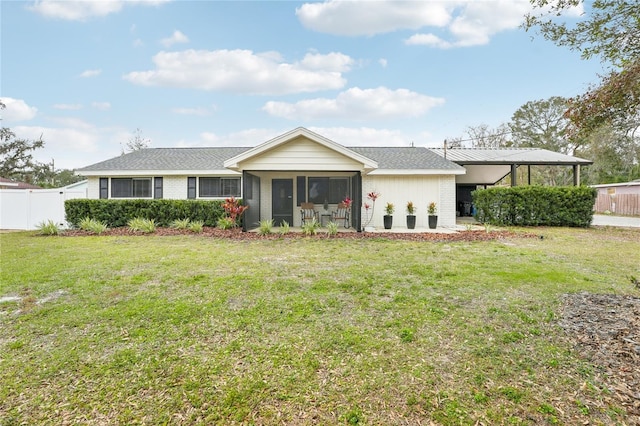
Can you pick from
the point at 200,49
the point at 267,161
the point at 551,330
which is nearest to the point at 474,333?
the point at 551,330

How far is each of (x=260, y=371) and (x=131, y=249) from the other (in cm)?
697

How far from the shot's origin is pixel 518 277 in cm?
543

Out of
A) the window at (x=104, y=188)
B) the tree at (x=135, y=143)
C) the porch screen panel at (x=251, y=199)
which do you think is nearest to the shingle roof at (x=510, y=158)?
the porch screen panel at (x=251, y=199)

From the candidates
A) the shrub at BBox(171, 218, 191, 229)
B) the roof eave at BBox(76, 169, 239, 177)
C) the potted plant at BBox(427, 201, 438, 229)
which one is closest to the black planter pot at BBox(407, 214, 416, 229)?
the potted plant at BBox(427, 201, 438, 229)

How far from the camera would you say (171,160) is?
15.8m

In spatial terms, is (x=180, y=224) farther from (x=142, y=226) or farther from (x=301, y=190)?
(x=301, y=190)

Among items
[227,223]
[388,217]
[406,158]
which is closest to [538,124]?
[406,158]

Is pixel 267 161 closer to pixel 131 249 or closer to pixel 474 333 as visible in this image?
pixel 131 249

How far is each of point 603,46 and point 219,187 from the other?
1362 cm

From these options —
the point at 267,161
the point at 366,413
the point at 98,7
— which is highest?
the point at 98,7

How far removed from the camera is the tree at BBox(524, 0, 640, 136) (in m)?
3.35

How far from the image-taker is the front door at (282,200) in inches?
555

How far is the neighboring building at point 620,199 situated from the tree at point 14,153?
49.5 m

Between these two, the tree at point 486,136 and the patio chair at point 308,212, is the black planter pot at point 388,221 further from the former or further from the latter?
the tree at point 486,136
